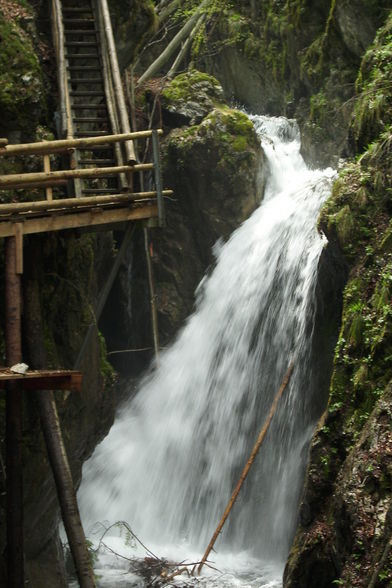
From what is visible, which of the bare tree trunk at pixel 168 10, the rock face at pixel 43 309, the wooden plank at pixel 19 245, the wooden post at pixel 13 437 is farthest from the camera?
the bare tree trunk at pixel 168 10

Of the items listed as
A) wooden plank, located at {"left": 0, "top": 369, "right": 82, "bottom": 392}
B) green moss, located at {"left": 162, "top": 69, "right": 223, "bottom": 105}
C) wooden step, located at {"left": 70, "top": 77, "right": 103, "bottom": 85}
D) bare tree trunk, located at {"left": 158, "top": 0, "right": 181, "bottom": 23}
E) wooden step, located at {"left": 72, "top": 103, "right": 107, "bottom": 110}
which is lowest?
wooden plank, located at {"left": 0, "top": 369, "right": 82, "bottom": 392}

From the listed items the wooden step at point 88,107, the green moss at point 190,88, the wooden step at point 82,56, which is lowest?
the wooden step at point 88,107

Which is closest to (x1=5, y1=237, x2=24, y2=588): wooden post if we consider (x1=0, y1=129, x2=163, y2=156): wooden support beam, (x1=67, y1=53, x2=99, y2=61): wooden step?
(x1=0, y1=129, x2=163, y2=156): wooden support beam

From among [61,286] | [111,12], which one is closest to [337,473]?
[61,286]

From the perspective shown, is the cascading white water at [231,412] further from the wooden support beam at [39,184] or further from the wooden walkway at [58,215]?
the wooden support beam at [39,184]

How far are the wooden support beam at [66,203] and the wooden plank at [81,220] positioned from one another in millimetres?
132

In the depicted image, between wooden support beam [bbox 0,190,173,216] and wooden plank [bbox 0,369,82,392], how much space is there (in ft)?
5.96

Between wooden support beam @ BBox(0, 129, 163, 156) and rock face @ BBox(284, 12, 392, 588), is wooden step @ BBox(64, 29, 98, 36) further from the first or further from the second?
rock face @ BBox(284, 12, 392, 588)

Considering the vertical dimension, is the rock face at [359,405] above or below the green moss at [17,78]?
below

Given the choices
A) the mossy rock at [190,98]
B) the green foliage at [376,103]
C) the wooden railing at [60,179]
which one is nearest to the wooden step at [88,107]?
the wooden railing at [60,179]

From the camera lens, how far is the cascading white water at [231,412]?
36.2ft

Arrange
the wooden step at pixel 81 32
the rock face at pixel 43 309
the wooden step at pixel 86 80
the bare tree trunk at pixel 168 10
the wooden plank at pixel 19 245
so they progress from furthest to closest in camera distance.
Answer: the bare tree trunk at pixel 168 10 → the wooden step at pixel 81 32 → the wooden step at pixel 86 80 → the rock face at pixel 43 309 → the wooden plank at pixel 19 245

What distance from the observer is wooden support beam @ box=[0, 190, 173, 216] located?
7172 millimetres

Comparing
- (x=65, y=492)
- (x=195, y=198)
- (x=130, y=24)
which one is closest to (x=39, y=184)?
(x=65, y=492)
